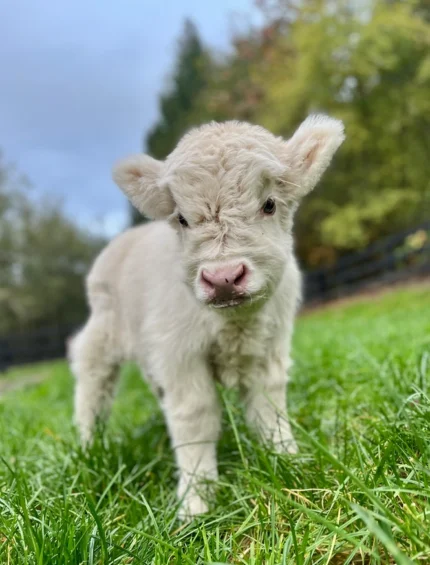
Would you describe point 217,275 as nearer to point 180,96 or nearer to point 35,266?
point 35,266

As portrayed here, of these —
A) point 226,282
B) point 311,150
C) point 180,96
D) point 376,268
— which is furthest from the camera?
point 180,96

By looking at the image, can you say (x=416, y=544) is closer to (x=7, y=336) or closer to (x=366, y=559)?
(x=366, y=559)

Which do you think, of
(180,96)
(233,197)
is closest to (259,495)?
(233,197)

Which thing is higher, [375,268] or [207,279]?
[207,279]

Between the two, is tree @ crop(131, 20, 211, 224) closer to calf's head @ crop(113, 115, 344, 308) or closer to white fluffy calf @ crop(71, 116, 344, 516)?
white fluffy calf @ crop(71, 116, 344, 516)

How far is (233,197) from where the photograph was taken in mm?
2033

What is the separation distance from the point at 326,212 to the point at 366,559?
18.0 metres

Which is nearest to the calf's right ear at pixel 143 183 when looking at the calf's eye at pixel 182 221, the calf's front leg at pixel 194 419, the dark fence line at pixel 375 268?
the calf's eye at pixel 182 221

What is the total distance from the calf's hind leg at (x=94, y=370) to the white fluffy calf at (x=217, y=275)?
0.34 m

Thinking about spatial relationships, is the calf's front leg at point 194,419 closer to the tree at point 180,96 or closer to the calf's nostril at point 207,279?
the calf's nostril at point 207,279

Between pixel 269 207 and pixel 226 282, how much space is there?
0.49 metres

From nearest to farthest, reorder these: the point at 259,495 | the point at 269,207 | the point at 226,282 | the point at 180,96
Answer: the point at 259,495 < the point at 226,282 < the point at 269,207 < the point at 180,96

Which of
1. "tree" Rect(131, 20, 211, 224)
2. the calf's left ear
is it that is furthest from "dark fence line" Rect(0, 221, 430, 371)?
"tree" Rect(131, 20, 211, 224)

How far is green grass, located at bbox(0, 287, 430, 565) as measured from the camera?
1.41m
